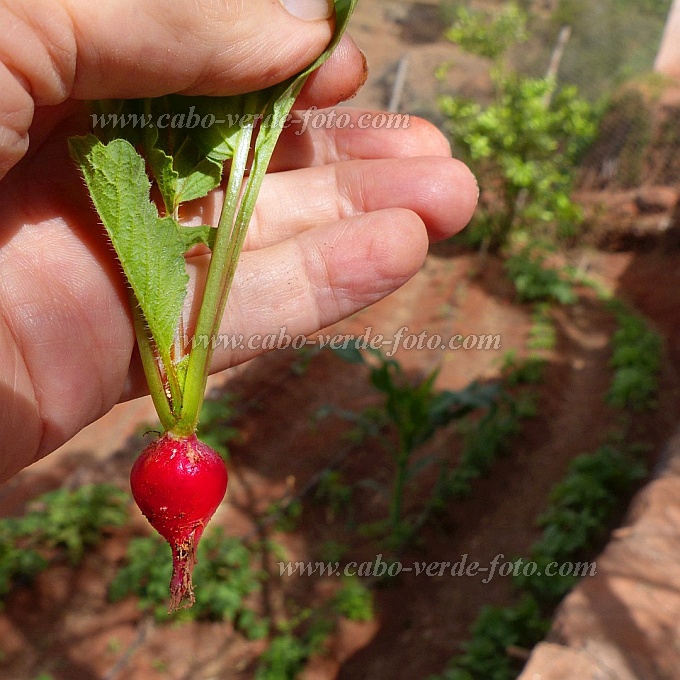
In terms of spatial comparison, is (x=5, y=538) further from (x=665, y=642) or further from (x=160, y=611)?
(x=665, y=642)

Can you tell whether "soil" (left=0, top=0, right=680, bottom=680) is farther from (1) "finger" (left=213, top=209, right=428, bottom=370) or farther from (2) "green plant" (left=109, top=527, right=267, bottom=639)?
(1) "finger" (left=213, top=209, right=428, bottom=370)

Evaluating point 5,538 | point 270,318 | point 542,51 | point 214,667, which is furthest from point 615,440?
point 542,51

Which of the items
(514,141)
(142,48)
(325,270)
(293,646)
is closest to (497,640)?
(293,646)

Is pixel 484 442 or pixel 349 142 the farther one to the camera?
pixel 484 442

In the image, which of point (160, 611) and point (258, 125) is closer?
point (258, 125)

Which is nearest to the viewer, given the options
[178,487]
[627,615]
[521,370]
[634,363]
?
[178,487]

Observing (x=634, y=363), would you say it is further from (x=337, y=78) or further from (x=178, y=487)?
(x=178, y=487)

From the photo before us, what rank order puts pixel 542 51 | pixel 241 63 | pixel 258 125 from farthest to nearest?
pixel 542 51
pixel 258 125
pixel 241 63

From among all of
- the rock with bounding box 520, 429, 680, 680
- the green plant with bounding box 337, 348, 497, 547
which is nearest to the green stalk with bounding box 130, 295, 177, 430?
the rock with bounding box 520, 429, 680, 680
